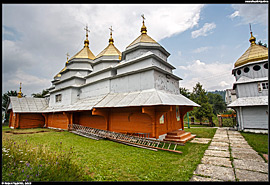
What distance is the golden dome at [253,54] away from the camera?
13.3 meters

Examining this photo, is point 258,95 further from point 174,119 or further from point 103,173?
point 103,173

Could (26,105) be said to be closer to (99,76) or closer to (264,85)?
(99,76)

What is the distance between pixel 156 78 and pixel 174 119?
4.38 metres

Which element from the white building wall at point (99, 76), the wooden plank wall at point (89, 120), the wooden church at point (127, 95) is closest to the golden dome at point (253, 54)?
the wooden church at point (127, 95)

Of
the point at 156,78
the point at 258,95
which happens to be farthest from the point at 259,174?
the point at 258,95

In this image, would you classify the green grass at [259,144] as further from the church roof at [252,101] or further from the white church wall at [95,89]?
the white church wall at [95,89]

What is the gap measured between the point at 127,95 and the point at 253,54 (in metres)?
14.2

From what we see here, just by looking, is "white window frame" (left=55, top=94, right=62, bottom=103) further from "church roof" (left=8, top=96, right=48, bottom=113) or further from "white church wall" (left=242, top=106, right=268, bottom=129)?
"white church wall" (left=242, top=106, right=268, bottom=129)

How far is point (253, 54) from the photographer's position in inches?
545

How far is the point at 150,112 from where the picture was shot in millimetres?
8250

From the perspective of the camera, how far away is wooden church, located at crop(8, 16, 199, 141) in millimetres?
8828

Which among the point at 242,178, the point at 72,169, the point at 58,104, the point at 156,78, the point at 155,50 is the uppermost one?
the point at 155,50

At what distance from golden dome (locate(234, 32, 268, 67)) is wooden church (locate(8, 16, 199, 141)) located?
8.16 meters

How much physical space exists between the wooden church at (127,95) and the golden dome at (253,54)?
816cm
